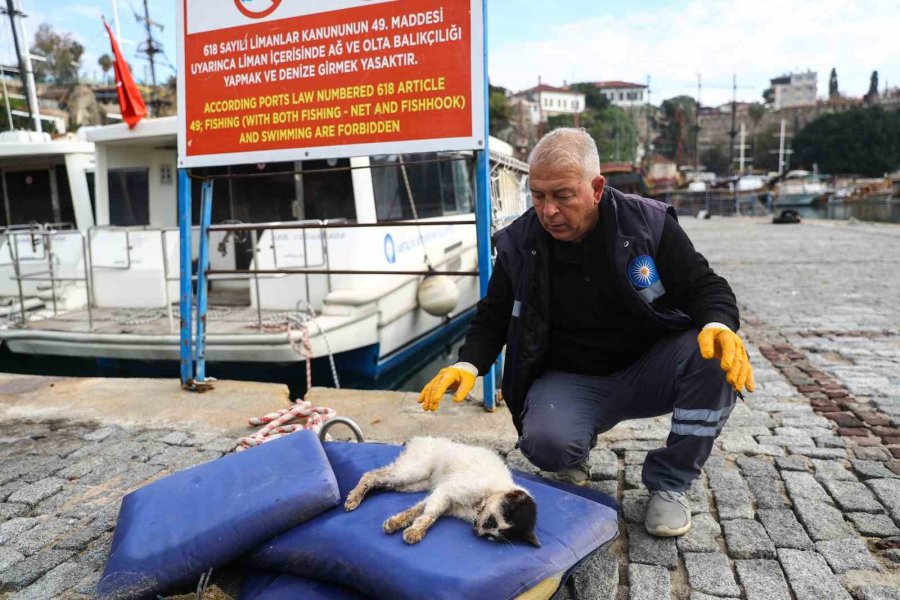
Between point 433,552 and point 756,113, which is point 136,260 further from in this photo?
point 756,113

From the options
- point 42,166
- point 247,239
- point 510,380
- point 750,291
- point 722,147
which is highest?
point 722,147

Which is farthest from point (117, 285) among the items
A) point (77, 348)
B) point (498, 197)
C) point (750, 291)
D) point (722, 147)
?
point (722, 147)

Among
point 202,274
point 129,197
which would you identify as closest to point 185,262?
point 202,274

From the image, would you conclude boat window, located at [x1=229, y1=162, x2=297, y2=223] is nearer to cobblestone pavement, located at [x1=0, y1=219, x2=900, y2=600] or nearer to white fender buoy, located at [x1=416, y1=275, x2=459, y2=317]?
white fender buoy, located at [x1=416, y1=275, x2=459, y2=317]

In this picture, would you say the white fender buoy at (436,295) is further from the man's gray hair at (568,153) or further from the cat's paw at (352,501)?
the cat's paw at (352,501)

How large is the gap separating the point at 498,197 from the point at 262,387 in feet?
16.6

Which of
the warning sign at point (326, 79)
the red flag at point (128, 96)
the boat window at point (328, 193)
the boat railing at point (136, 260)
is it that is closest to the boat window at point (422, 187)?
the boat window at point (328, 193)

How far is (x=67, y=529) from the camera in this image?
2812 millimetres

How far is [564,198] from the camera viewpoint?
2.60 metres

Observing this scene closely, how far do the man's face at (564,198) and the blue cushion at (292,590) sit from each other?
5.18 feet

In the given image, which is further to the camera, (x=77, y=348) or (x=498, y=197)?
(x=498, y=197)

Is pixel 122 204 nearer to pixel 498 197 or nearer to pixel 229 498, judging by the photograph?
pixel 498 197

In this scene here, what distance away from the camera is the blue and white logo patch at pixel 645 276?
2.65 metres

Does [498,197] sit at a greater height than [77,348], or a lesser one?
greater
